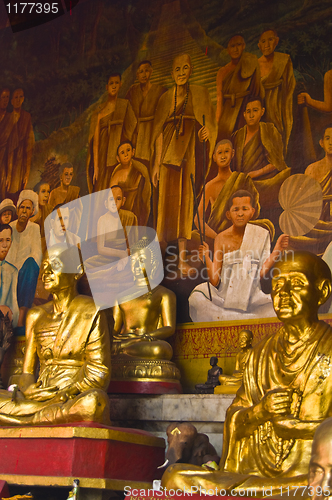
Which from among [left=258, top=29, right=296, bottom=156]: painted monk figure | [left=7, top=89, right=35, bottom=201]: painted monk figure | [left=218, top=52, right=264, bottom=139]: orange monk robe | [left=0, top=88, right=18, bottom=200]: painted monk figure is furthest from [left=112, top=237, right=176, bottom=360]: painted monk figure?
[left=0, top=88, right=18, bottom=200]: painted monk figure

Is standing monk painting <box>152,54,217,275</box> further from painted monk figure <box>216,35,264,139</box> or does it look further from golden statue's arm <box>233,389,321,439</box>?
golden statue's arm <box>233,389,321,439</box>

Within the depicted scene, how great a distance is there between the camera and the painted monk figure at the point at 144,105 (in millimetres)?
7105

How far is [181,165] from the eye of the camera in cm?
674

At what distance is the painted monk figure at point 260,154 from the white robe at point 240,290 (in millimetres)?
384

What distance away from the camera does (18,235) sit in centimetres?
786

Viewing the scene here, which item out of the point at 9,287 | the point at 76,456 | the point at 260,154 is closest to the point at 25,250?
the point at 9,287

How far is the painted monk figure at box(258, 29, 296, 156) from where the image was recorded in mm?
6145

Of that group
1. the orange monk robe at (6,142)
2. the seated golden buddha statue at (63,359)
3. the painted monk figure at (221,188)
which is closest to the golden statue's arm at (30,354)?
the seated golden buddha statue at (63,359)

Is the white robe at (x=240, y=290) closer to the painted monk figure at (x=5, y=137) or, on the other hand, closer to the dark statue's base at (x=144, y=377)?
the dark statue's base at (x=144, y=377)

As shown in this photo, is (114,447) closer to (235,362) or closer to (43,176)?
(235,362)

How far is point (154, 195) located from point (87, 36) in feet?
8.41

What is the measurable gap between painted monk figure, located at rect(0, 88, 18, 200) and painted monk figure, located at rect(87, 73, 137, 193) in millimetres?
1348

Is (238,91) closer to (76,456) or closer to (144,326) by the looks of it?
(144,326)

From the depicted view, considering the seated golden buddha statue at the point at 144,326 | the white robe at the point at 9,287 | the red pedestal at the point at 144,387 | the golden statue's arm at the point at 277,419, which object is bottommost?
the golden statue's arm at the point at 277,419
